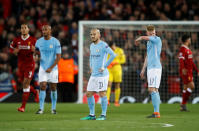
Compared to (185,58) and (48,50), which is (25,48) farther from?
(185,58)

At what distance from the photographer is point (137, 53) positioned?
18109mm

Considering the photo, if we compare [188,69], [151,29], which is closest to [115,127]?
[151,29]

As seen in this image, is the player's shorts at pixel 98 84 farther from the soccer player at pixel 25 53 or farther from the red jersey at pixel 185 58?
the red jersey at pixel 185 58

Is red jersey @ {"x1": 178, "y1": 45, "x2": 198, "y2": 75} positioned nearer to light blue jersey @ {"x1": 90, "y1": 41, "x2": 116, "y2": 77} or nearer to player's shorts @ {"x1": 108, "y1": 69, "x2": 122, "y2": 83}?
player's shorts @ {"x1": 108, "y1": 69, "x2": 122, "y2": 83}

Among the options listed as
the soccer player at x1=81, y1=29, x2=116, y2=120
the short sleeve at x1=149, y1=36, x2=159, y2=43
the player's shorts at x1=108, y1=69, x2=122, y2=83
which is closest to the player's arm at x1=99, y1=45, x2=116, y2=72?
the soccer player at x1=81, y1=29, x2=116, y2=120

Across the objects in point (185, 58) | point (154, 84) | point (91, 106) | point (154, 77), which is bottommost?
point (91, 106)

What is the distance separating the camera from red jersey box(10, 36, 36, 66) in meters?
12.4

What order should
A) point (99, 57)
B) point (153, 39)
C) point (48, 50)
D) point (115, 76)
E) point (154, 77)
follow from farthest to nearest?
point (115, 76), point (48, 50), point (154, 77), point (153, 39), point (99, 57)

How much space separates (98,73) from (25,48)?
3.08 meters

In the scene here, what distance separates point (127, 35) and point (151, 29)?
26.1 feet

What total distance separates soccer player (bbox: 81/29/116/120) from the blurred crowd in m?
8.48

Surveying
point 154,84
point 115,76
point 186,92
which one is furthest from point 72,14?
point 154,84

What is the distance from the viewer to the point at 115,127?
8.15 meters

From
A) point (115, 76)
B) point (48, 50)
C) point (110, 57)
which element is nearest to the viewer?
point (110, 57)
